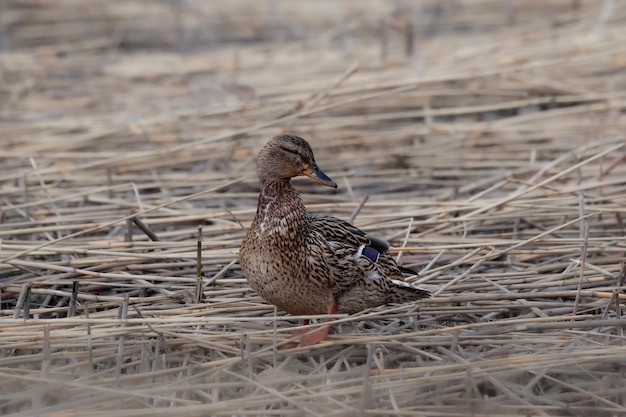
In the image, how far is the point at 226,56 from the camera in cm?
920

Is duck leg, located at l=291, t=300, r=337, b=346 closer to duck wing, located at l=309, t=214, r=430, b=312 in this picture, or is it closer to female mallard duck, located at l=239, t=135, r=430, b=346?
female mallard duck, located at l=239, t=135, r=430, b=346

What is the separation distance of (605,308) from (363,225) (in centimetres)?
142

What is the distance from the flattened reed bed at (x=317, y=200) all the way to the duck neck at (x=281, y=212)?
0.36 m

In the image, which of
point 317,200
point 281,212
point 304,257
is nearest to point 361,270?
point 304,257

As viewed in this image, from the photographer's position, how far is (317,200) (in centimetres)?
596

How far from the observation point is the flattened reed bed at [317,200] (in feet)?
11.8

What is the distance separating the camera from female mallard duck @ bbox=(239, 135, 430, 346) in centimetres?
402

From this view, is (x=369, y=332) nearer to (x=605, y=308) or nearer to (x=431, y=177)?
(x=605, y=308)

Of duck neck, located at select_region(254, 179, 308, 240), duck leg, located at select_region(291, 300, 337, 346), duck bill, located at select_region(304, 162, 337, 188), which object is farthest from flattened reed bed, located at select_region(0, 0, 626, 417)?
duck bill, located at select_region(304, 162, 337, 188)

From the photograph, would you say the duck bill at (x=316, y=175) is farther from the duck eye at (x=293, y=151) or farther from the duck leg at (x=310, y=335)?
the duck leg at (x=310, y=335)

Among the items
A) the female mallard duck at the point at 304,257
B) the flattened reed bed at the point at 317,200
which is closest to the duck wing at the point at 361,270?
the female mallard duck at the point at 304,257

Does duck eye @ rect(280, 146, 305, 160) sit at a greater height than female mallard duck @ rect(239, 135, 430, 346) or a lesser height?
greater

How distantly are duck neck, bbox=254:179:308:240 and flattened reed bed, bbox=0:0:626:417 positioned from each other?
36 centimetres

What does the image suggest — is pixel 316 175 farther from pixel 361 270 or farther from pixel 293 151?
pixel 361 270
